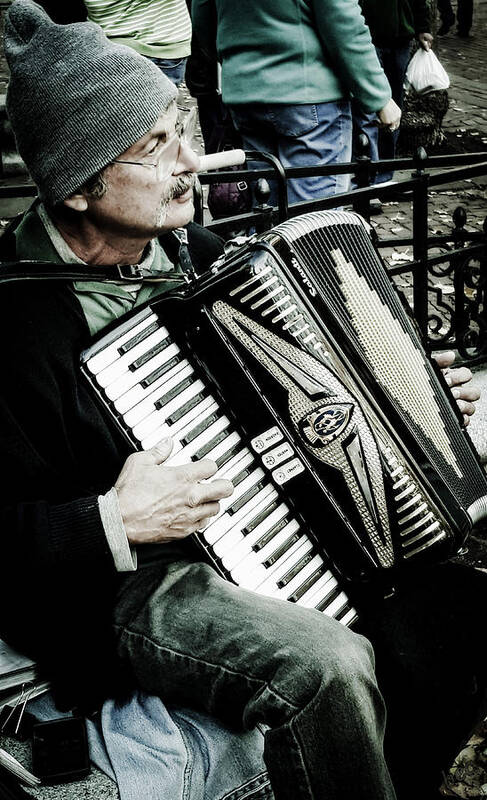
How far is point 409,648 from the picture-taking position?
2.11 meters

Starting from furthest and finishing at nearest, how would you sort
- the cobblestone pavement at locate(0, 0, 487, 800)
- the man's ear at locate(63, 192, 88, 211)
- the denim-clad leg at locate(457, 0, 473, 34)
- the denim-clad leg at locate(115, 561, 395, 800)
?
1. the denim-clad leg at locate(457, 0, 473, 34)
2. the cobblestone pavement at locate(0, 0, 487, 800)
3. the man's ear at locate(63, 192, 88, 211)
4. the denim-clad leg at locate(115, 561, 395, 800)

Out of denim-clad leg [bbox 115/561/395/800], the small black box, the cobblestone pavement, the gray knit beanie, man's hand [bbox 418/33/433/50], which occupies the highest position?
the gray knit beanie

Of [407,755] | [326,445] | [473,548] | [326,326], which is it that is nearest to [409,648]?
[407,755]

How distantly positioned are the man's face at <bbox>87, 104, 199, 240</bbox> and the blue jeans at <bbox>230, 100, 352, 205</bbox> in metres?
1.86

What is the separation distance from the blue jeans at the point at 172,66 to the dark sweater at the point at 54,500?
3.20 metres

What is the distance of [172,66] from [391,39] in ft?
6.05

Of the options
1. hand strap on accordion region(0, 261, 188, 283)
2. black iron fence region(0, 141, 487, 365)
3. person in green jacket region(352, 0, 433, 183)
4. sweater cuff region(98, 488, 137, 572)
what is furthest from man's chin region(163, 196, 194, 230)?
person in green jacket region(352, 0, 433, 183)

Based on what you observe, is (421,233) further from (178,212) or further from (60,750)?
(60,750)

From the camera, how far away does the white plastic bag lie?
643 centimetres

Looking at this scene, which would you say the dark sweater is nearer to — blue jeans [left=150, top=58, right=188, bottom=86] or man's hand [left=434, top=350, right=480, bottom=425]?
man's hand [left=434, top=350, right=480, bottom=425]

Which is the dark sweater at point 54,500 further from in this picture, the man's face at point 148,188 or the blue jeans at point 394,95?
the blue jeans at point 394,95

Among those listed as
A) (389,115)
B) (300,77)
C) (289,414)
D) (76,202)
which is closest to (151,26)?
(300,77)

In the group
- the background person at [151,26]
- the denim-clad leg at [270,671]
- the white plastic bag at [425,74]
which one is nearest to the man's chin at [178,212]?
the denim-clad leg at [270,671]

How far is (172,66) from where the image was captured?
15.9 ft
